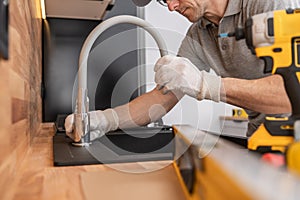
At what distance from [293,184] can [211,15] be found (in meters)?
1.49

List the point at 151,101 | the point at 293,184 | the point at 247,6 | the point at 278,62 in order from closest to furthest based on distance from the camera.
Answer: the point at 293,184
the point at 278,62
the point at 247,6
the point at 151,101

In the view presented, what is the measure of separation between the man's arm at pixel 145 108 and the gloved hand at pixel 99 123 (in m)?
0.07

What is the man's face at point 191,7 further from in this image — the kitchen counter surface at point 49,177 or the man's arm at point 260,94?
the kitchen counter surface at point 49,177

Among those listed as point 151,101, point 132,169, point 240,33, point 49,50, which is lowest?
point 132,169

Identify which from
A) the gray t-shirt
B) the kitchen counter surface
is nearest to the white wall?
the gray t-shirt

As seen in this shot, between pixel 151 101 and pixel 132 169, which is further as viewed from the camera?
pixel 151 101

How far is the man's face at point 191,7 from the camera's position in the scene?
162 cm

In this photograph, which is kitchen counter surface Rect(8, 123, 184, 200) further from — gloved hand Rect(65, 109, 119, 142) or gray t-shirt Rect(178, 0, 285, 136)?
gray t-shirt Rect(178, 0, 285, 136)

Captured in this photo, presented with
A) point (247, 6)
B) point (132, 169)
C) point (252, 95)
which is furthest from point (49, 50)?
point (132, 169)

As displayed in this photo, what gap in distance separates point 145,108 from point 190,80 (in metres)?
0.46

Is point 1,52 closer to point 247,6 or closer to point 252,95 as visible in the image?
point 252,95

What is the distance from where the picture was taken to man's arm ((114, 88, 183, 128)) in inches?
60.9

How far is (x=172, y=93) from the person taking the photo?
167 cm

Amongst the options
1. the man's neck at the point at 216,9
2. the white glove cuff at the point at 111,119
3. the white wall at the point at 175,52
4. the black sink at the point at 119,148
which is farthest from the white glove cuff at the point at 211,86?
the white wall at the point at 175,52
